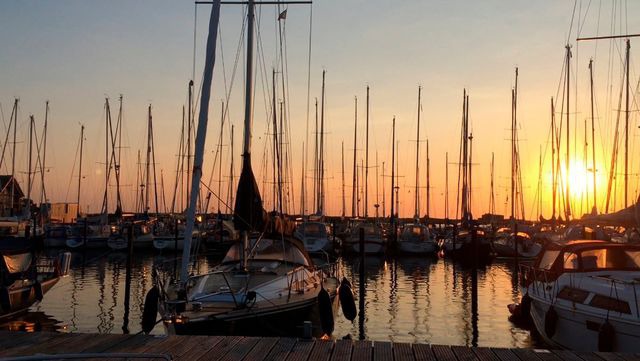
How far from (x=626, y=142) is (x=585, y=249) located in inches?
1258

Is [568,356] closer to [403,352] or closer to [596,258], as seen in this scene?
[403,352]

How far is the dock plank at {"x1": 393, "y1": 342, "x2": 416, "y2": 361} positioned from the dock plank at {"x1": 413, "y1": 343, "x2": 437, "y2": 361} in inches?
3.1

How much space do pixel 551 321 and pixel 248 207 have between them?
311 inches

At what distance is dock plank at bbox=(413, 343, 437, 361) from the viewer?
9.78m

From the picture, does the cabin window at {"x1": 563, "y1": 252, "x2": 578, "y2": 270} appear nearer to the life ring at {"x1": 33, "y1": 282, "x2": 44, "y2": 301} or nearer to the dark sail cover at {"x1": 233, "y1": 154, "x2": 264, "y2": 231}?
the dark sail cover at {"x1": 233, "y1": 154, "x2": 264, "y2": 231}

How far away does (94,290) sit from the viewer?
30.5m

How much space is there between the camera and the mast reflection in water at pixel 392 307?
2070 cm

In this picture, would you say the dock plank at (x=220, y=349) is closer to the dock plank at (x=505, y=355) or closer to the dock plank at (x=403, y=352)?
the dock plank at (x=403, y=352)

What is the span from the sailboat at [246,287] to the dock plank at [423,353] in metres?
3.44

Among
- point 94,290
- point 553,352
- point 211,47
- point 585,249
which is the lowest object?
point 94,290

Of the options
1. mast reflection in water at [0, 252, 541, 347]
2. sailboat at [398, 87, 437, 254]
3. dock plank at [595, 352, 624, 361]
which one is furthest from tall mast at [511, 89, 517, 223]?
dock plank at [595, 352, 624, 361]

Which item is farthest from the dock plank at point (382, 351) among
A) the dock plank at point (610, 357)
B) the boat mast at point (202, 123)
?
the boat mast at point (202, 123)

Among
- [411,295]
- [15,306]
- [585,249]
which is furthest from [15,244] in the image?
[585,249]

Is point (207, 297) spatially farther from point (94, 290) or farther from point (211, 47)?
point (94, 290)
